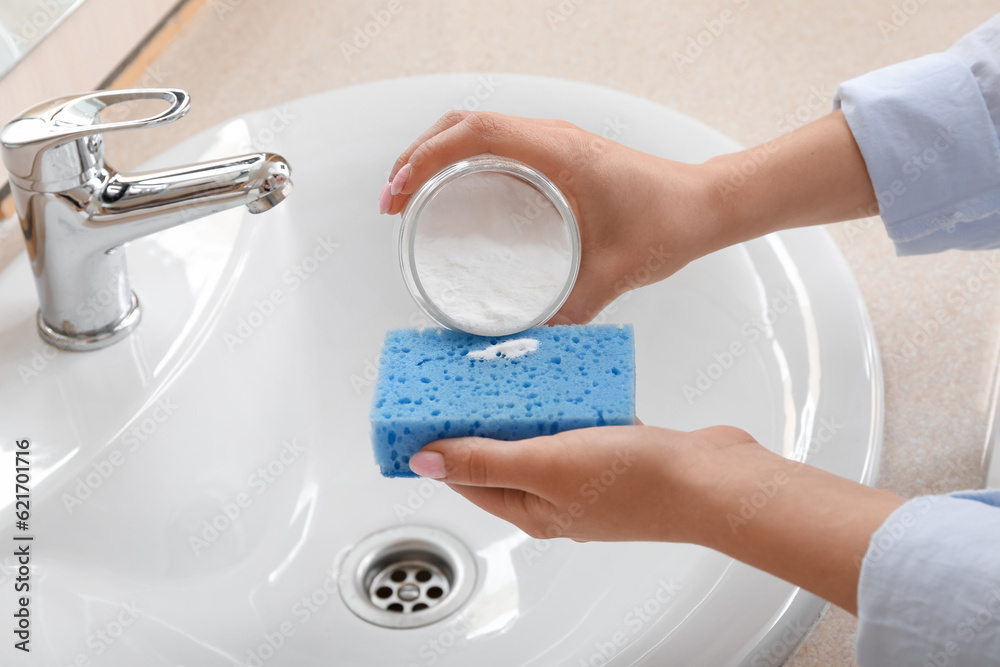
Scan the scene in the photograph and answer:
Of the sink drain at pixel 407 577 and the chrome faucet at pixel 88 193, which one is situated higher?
the chrome faucet at pixel 88 193

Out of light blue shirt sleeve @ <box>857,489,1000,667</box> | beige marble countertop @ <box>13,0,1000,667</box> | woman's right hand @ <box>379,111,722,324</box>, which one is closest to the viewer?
light blue shirt sleeve @ <box>857,489,1000,667</box>

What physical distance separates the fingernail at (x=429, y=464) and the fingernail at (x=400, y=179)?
0.59 ft

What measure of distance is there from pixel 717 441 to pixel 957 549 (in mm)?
128

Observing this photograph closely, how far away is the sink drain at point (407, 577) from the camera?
0.58m

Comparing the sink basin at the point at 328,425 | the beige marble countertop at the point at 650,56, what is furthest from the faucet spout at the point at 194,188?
the beige marble countertop at the point at 650,56

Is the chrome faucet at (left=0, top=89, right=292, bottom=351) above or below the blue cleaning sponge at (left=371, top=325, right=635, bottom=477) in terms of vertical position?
above

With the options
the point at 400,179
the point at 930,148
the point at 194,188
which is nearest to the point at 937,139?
the point at 930,148

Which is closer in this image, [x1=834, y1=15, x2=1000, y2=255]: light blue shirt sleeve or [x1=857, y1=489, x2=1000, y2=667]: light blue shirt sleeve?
[x1=857, y1=489, x2=1000, y2=667]: light blue shirt sleeve

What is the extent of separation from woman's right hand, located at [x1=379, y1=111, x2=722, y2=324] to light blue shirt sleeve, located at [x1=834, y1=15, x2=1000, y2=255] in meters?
0.11

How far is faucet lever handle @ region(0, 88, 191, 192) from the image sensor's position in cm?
45

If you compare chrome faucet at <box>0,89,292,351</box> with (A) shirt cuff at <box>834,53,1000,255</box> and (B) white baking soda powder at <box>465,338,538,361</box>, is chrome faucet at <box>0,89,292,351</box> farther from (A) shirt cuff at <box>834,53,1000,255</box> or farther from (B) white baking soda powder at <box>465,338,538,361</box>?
(A) shirt cuff at <box>834,53,1000,255</box>

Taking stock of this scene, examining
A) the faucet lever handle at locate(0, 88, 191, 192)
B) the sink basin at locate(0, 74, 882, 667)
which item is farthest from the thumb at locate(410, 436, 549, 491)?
the faucet lever handle at locate(0, 88, 191, 192)

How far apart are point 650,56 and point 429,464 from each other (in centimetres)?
58

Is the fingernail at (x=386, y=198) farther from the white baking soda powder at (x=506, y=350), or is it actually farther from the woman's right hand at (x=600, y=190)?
the white baking soda powder at (x=506, y=350)
